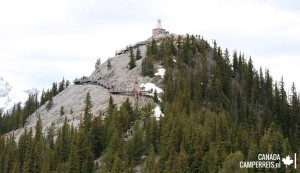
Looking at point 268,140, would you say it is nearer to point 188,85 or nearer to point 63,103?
point 188,85

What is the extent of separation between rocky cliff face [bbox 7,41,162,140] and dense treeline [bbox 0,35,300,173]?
12.7 feet

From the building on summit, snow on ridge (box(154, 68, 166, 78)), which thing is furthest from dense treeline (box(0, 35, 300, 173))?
the building on summit

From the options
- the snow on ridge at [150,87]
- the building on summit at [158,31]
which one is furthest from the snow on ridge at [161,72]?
the building on summit at [158,31]

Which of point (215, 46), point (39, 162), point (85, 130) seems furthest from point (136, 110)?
point (215, 46)

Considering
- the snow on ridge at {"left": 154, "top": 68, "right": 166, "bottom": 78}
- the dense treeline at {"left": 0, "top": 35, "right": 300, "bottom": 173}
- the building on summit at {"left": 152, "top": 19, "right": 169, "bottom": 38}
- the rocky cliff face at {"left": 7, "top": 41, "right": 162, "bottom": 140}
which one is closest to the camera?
the dense treeline at {"left": 0, "top": 35, "right": 300, "bottom": 173}

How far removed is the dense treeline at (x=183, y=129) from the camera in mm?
80500

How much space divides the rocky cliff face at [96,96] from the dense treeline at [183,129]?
12.7ft

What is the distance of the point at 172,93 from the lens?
389ft

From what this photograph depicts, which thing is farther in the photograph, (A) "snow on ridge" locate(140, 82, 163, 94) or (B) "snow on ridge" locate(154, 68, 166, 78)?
(B) "snow on ridge" locate(154, 68, 166, 78)

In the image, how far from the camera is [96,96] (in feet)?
439

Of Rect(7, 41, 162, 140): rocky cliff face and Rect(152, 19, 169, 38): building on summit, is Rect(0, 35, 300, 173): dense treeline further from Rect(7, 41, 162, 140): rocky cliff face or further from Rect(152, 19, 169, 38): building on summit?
Rect(152, 19, 169, 38): building on summit

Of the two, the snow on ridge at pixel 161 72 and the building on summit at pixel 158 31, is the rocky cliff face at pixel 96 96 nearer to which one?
the snow on ridge at pixel 161 72

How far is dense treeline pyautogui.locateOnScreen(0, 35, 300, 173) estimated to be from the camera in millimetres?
80500

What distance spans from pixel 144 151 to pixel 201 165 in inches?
556
